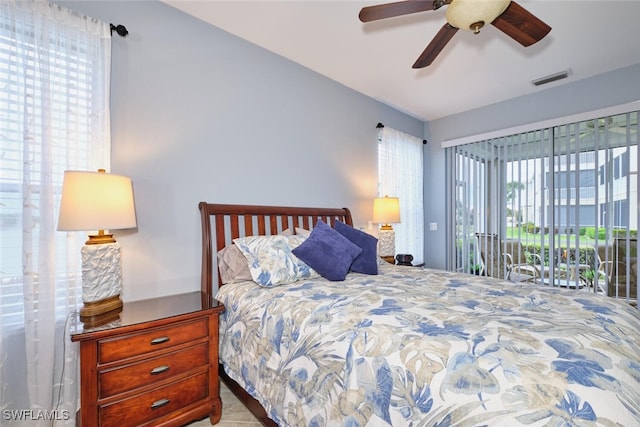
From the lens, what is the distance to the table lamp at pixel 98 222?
4.42ft

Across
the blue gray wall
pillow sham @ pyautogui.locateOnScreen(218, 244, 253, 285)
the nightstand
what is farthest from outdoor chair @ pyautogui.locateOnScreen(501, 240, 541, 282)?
the nightstand

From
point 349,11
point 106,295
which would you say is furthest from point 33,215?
point 349,11

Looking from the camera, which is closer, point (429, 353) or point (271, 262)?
point (429, 353)

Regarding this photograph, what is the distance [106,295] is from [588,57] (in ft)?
14.1

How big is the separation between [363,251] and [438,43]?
1533 millimetres

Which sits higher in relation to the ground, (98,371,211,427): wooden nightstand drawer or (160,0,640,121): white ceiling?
(160,0,640,121): white ceiling

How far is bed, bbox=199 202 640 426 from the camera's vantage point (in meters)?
0.72

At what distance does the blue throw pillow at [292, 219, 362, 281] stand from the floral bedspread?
21cm

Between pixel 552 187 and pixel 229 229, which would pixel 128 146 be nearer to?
pixel 229 229

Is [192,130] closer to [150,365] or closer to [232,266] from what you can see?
[232,266]

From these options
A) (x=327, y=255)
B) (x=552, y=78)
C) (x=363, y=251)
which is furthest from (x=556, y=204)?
(x=327, y=255)

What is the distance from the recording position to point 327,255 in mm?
2002

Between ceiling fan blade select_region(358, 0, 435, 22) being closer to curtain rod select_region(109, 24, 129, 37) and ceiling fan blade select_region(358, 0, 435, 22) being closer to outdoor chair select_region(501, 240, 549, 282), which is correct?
curtain rod select_region(109, 24, 129, 37)

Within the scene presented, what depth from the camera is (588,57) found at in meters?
2.62
